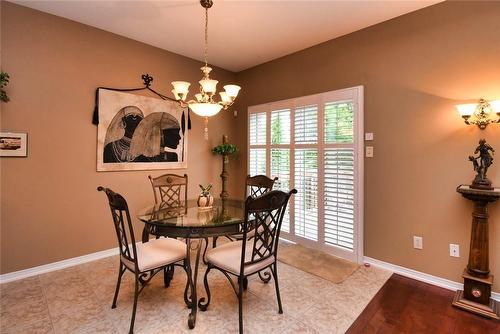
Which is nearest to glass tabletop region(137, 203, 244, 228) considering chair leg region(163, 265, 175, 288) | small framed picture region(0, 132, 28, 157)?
chair leg region(163, 265, 175, 288)

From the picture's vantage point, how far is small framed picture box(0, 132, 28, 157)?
8.18 ft

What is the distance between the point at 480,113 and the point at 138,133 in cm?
378

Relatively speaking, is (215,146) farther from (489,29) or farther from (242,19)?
(489,29)

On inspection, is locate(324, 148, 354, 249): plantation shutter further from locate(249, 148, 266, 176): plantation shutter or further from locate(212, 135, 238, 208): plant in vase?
locate(212, 135, 238, 208): plant in vase

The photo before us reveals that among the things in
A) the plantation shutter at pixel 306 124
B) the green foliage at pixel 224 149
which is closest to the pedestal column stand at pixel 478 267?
the plantation shutter at pixel 306 124

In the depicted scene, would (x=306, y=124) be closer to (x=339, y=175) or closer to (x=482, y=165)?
(x=339, y=175)

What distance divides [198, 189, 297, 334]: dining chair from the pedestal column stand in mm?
1582

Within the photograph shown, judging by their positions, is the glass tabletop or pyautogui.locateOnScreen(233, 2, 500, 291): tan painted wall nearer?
the glass tabletop

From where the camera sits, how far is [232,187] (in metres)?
4.69

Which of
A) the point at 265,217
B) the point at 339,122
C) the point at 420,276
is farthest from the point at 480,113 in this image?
the point at 265,217

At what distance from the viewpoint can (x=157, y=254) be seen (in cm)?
208

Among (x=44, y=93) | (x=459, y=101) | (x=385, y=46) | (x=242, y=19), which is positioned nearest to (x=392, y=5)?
(x=385, y=46)

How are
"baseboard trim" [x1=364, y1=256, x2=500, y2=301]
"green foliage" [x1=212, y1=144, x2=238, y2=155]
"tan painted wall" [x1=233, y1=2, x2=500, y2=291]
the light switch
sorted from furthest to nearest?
"green foliage" [x1=212, y1=144, x2=238, y2=155]
the light switch
"baseboard trim" [x1=364, y1=256, x2=500, y2=301]
"tan painted wall" [x1=233, y1=2, x2=500, y2=291]

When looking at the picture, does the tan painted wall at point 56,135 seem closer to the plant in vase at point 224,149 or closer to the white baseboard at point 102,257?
the white baseboard at point 102,257
